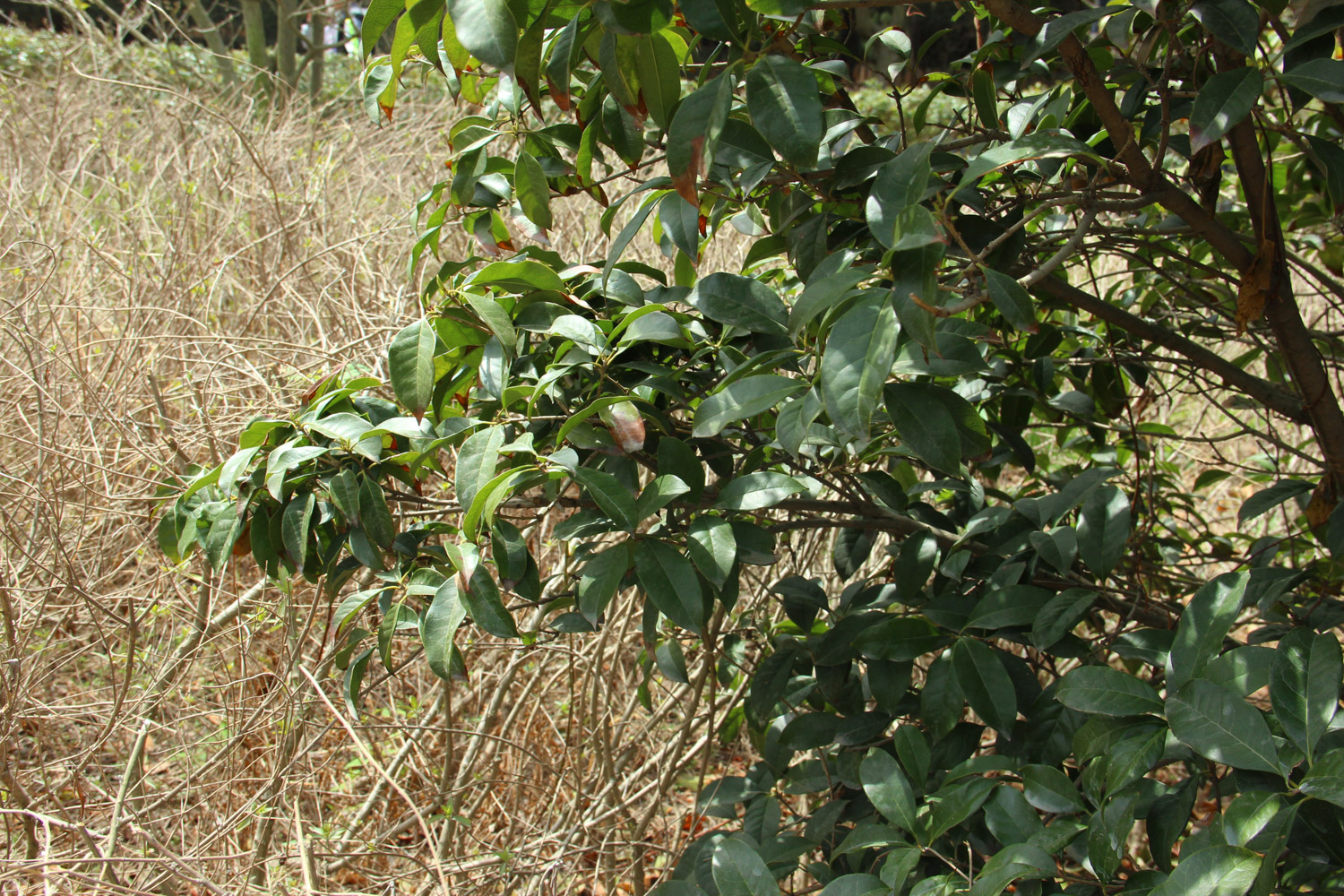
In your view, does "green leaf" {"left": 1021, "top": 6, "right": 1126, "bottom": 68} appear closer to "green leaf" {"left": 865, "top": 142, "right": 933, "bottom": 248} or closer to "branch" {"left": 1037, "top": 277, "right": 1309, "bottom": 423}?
"green leaf" {"left": 865, "top": 142, "right": 933, "bottom": 248}

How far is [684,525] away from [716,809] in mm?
530

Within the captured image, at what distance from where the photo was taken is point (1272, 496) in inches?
55.0

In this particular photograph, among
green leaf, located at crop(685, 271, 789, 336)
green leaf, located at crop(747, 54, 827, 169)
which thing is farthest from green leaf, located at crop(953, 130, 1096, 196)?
green leaf, located at crop(685, 271, 789, 336)

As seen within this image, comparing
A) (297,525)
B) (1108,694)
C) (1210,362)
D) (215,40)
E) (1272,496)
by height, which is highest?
(215,40)

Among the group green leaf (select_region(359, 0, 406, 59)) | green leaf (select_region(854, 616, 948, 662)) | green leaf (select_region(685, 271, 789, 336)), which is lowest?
green leaf (select_region(854, 616, 948, 662))

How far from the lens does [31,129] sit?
13.2 feet

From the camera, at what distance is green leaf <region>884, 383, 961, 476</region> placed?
81 cm

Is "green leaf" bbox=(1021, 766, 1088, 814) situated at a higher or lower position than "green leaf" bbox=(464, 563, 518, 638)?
lower

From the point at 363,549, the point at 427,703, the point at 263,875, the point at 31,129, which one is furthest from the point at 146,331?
the point at 31,129

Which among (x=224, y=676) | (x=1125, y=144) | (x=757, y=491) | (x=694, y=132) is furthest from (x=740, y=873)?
(x=224, y=676)

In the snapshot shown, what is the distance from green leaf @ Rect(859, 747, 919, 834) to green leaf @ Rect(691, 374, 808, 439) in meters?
0.45

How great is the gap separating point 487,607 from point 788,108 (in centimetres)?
56

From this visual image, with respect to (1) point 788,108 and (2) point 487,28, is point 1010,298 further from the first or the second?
(2) point 487,28

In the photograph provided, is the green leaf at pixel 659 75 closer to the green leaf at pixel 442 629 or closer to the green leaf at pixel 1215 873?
the green leaf at pixel 442 629
